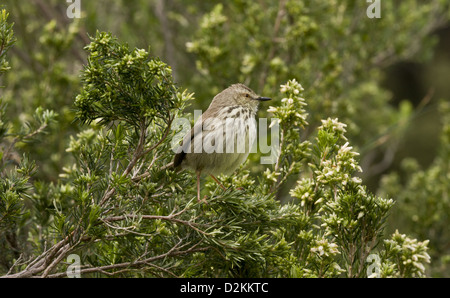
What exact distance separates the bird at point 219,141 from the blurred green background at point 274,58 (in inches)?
37.1

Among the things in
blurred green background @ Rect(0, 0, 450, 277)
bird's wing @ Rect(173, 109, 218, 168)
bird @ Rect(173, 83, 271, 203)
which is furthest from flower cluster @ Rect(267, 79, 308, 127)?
blurred green background @ Rect(0, 0, 450, 277)

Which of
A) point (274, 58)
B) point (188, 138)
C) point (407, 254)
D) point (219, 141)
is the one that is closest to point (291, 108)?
point (219, 141)

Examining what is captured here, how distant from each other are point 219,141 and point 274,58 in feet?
8.10

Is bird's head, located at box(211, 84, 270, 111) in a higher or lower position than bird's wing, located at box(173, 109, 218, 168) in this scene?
higher

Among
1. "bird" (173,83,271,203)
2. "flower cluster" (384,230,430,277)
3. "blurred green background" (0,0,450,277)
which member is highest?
"blurred green background" (0,0,450,277)

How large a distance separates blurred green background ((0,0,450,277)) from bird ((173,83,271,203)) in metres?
0.94

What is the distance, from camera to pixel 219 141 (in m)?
3.38

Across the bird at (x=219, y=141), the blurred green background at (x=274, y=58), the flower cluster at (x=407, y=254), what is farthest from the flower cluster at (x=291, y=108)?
the blurred green background at (x=274, y=58)

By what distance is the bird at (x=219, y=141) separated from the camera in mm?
3273

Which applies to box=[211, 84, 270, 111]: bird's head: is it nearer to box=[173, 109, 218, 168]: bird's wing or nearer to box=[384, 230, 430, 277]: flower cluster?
box=[173, 109, 218, 168]: bird's wing

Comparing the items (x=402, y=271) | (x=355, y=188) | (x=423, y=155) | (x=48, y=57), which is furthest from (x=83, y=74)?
(x=423, y=155)

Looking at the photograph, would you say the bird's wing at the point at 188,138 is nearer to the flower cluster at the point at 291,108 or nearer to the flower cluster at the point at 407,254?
the flower cluster at the point at 291,108

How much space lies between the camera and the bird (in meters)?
3.27

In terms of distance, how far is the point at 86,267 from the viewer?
2750mm
